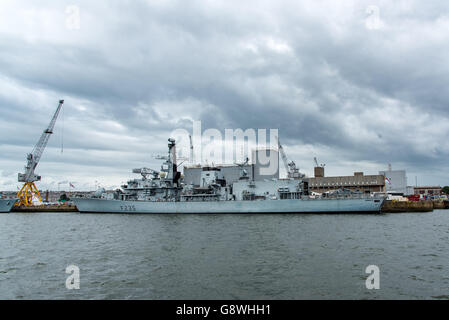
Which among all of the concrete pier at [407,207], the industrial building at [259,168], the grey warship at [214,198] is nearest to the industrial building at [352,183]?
the industrial building at [259,168]

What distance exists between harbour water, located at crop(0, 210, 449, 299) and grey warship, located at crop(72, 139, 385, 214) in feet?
77.1

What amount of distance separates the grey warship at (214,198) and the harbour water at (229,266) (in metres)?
23.5

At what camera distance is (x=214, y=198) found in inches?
2199

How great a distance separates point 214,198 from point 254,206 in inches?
303

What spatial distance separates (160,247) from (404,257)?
52.8ft

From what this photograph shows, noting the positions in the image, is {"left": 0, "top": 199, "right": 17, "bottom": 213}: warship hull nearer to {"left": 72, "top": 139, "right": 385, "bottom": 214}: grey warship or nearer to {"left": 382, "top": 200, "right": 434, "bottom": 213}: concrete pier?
{"left": 72, "top": 139, "right": 385, "bottom": 214}: grey warship

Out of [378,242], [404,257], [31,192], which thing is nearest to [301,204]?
[378,242]

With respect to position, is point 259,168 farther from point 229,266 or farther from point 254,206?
point 229,266

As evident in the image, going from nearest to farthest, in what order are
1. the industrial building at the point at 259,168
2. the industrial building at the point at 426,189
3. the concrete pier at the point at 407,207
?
the concrete pier at the point at 407,207
the industrial building at the point at 259,168
the industrial building at the point at 426,189

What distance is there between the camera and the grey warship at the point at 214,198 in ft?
168

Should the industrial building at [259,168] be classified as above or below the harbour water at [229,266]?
above

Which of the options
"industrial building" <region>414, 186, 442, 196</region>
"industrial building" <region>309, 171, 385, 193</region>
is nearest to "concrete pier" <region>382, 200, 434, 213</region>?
"industrial building" <region>309, 171, 385, 193</region>

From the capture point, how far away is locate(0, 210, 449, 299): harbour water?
13016mm

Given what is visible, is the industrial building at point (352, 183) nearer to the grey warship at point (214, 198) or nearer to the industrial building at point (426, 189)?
the grey warship at point (214, 198)
